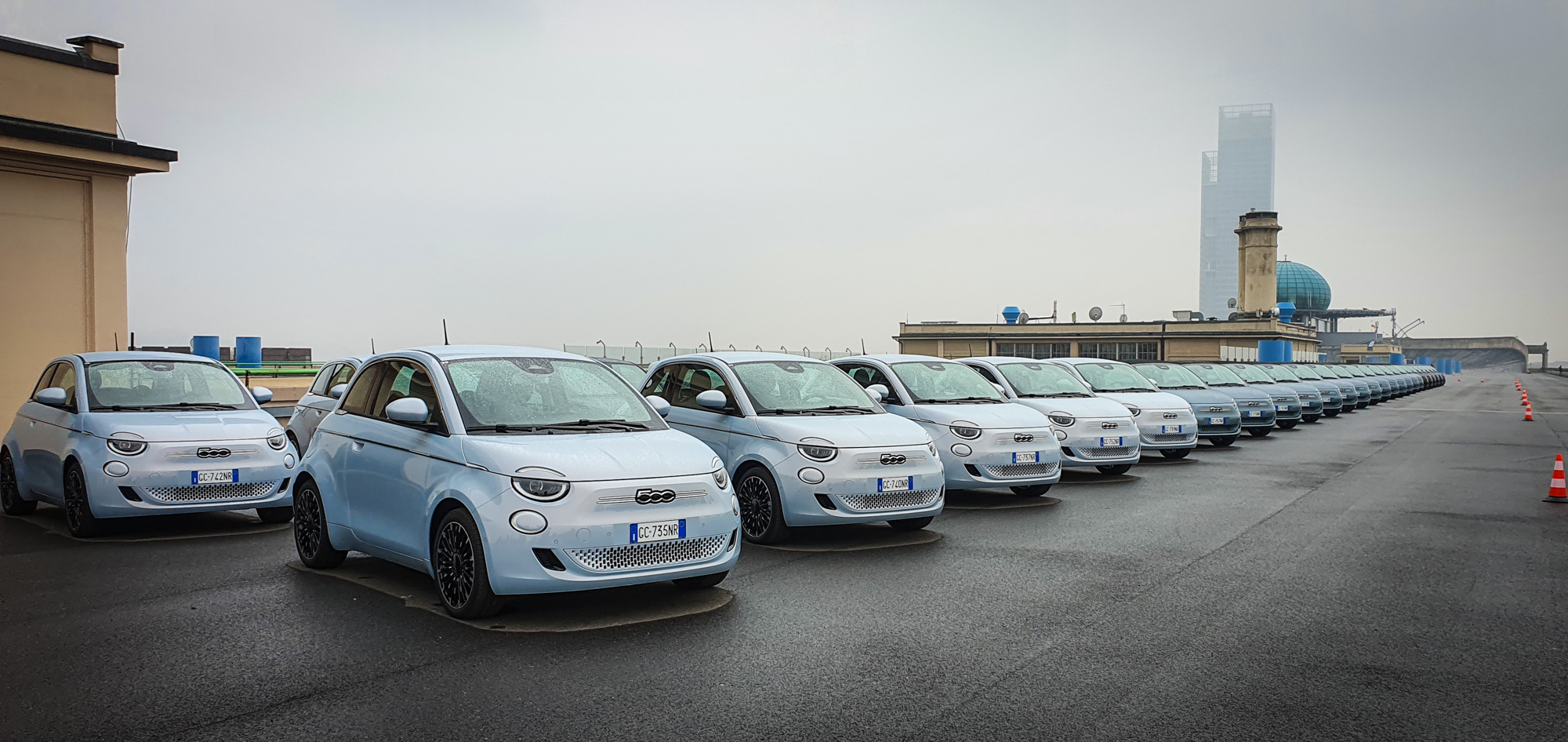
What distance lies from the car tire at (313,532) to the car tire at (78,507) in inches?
96.7

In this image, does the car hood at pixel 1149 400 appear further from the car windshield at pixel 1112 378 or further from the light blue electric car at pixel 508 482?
the light blue electric car at pixel 508 482

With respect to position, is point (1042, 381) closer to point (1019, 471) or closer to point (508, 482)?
point (1019, 471)

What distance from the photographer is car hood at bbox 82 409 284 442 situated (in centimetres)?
933

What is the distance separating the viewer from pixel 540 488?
622cm

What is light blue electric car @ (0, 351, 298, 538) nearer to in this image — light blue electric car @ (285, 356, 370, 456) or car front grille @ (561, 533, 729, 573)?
light blue electric car @ (285, 356, 370, 456)

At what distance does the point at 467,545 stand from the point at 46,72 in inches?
622

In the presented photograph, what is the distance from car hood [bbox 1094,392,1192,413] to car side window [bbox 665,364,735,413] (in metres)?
7.90

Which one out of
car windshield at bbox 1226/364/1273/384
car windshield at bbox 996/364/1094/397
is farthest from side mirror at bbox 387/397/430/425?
car windshield at bbox 1226/364/1273/384

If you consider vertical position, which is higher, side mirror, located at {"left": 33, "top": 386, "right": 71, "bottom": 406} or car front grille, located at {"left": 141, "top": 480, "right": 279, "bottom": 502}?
side mirror, located at {"left": 33, "top": 386, "right": 71, "bottom": 406}

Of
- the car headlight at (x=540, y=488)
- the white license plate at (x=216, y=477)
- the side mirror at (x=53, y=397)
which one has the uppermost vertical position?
the side mirror at (x=53, y=397)

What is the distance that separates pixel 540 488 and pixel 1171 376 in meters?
18.0

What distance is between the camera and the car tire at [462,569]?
6.20m

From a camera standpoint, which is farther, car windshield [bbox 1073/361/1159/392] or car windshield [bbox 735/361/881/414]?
car windshield [bbox 1073/361/1159/392]

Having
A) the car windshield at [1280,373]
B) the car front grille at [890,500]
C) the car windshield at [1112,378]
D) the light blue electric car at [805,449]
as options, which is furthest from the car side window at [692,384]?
the car windshield at [1280,373]
